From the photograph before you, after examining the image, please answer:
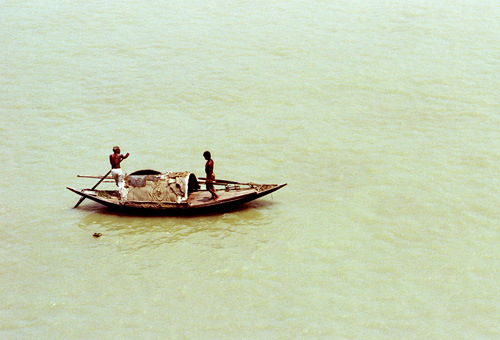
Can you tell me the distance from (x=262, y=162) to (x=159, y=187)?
3.43 metres

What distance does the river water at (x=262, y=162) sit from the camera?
10.5m

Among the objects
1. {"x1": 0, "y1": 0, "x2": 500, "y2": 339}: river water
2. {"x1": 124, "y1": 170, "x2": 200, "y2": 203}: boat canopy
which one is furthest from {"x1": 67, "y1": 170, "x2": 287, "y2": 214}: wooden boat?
{"x1": 0, "y1": 0, "x2": 500, "y2": 339}: river water

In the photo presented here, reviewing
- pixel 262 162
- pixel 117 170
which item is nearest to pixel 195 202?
pixel 117 170

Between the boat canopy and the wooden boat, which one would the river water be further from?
the boat canopy

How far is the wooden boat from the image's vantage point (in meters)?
13.3

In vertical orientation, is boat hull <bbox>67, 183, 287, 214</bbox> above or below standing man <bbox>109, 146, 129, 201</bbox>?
below

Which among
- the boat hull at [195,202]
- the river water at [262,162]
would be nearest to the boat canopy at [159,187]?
the boat hull at [195,202]

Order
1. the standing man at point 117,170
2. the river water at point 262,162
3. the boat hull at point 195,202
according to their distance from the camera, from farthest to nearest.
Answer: the standing man at point 117,170, the boat hull at point 195,202, the river water at point 262,162

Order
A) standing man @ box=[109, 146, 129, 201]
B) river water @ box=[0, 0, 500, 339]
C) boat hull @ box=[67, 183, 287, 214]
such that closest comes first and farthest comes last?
1. river water @ box=[0, 0, 500, 339]
2. boat hull @ box=[67, 183, 287, 214]
3. standing man @ box=[109, 146, 129, 201]

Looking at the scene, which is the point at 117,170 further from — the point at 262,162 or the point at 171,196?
the point at 262,162

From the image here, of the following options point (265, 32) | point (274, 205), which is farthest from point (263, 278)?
point (265, 32)

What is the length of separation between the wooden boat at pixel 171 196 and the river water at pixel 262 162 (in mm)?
328

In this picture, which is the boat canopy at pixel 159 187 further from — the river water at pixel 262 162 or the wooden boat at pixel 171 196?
the river water at pixel 262 162

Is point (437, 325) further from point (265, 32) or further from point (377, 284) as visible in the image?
point (265, 32)
